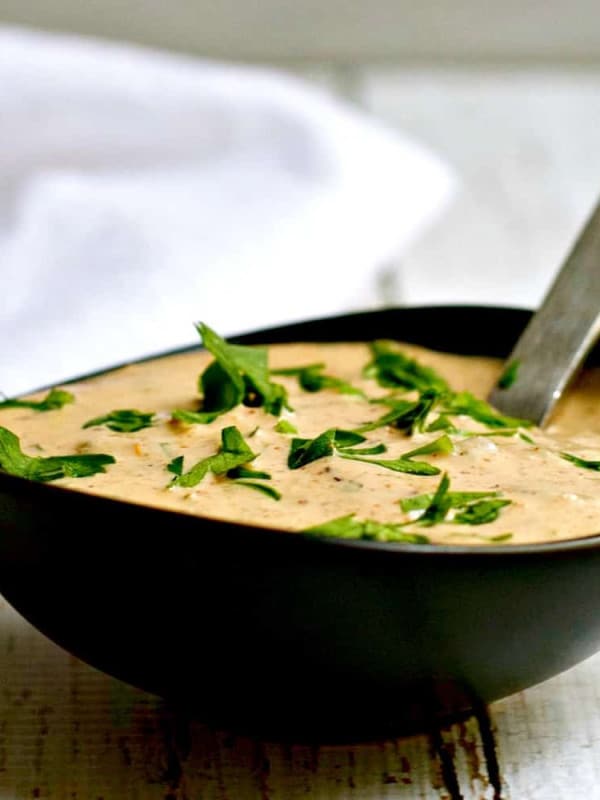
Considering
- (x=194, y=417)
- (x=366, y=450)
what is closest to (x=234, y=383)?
(x=194, y=417)

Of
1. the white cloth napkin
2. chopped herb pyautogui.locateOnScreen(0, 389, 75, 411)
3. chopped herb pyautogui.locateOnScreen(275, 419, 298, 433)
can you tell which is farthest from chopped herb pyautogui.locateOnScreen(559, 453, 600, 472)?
the white cloth napkin

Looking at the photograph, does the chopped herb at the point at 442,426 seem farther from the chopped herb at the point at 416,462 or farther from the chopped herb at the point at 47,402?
the chopped herb at the point at 47,402

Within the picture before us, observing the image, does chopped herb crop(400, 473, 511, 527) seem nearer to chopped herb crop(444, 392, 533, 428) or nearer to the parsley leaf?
the parsley leaf

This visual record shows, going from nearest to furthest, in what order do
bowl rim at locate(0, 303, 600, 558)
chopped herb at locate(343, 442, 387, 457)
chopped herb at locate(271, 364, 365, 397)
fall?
bowl rim at locate(0, 303, 600, 558) → chopped herb at locate(343, 442, 387, 457) → chopped herb at locate(271, 364, 365, 397)

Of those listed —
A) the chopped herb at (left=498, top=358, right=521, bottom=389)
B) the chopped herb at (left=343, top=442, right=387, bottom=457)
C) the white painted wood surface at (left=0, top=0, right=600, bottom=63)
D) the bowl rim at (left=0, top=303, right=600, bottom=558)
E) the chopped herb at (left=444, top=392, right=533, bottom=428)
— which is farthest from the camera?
the white painted wood surface at (left=0, top=0, right=600, bottom=63)

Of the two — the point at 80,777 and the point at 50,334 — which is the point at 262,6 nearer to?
the point at 50,334

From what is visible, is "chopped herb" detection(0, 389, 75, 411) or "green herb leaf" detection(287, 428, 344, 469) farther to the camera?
"chopped herb" detection(0, 389, 75, 411)

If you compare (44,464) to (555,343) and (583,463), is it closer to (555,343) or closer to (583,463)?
(583,463)

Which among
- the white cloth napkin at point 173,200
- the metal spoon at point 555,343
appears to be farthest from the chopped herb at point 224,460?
the white cloth napkin at point 173,200

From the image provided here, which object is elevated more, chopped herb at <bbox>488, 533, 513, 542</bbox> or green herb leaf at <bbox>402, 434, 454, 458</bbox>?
green herb leaf at <bbox>402, 434, 454, 458</bbox>
